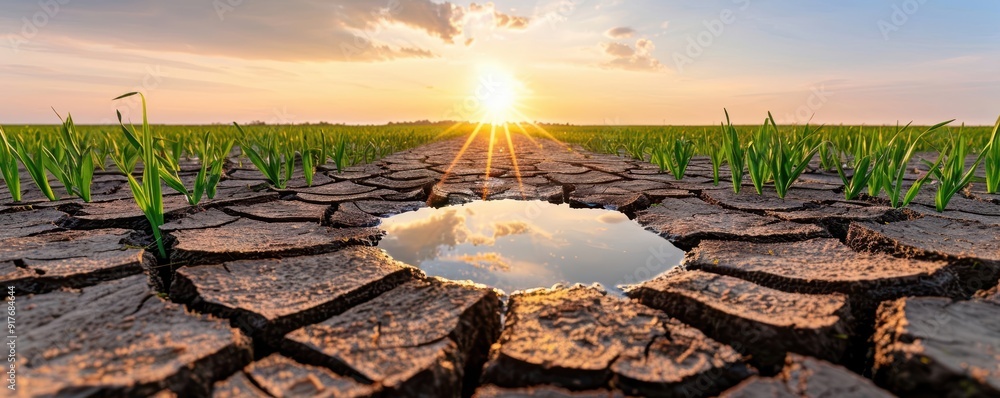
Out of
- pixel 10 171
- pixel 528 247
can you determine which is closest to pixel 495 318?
pixel 528 247

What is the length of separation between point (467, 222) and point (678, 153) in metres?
1.62

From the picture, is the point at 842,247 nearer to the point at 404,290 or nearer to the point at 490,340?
the point at 490,340

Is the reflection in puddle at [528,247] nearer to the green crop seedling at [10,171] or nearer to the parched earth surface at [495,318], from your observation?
the parched earth surface at [495,318]

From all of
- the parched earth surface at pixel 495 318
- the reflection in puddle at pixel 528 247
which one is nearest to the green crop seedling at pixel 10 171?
the parched earth surface at pixel 495 318

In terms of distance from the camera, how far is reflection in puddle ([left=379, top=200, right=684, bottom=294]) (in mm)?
1262

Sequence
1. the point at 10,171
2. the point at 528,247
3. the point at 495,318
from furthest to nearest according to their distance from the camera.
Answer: the point at 10,171, the point at 528,247, the point at 495,318

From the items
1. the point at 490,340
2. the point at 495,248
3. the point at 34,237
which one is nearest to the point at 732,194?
the point at 495,248

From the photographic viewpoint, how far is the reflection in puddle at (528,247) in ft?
4.14

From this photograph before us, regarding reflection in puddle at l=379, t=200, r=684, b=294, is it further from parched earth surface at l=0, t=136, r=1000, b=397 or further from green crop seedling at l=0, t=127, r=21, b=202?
green crop seedling at l=0, t=127, r=21, b=202

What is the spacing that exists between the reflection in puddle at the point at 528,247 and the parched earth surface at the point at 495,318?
10 cm

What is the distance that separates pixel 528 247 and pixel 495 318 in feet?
1.78

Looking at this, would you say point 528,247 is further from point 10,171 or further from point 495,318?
point 10,171

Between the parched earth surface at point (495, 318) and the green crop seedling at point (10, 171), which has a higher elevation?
the green crop seedling at point (10, 171)

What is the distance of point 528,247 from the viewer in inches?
59.5
